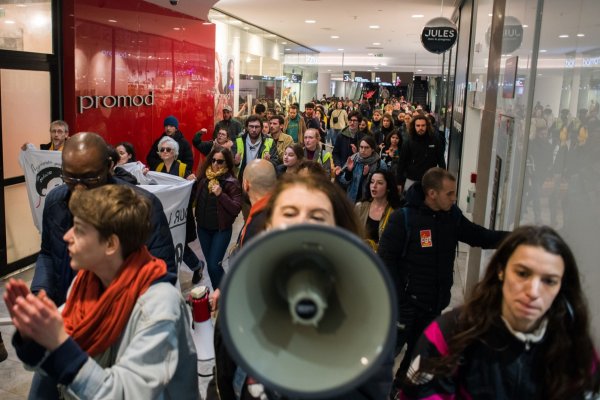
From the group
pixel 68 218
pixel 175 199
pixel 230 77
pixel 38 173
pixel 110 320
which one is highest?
pixel 230 77

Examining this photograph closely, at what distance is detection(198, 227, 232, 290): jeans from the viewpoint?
514 cm

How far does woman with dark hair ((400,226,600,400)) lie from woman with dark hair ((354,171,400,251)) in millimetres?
2561

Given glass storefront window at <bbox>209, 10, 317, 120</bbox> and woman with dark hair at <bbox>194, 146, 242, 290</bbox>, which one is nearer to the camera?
woman with dark hair at <bbox>194, 146, 242, 290</bbox>

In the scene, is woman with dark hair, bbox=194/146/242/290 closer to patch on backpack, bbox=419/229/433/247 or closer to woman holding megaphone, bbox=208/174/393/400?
patch on backpack, bbox=419/229/433/247

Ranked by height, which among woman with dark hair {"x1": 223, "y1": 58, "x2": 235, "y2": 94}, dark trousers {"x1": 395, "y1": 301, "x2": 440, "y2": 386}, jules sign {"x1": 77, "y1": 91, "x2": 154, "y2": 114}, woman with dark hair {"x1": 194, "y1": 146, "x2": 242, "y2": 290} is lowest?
dark trousers {"x1": 395, "y1": 301, "x2": 440, "y2": 386}

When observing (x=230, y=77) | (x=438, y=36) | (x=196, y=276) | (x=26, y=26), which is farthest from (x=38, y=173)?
(x=230, y=77)

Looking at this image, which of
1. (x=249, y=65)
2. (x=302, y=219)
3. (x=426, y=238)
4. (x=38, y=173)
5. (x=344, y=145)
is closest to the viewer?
(x=302, y=219)

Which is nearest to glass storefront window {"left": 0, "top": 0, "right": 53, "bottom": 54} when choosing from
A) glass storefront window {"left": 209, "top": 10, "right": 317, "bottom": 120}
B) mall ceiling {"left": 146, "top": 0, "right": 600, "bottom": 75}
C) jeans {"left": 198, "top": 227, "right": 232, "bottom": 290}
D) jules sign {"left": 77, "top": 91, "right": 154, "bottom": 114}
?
jules sign {"left": 77, "top": 91, "right": 154, "bottom": 114}

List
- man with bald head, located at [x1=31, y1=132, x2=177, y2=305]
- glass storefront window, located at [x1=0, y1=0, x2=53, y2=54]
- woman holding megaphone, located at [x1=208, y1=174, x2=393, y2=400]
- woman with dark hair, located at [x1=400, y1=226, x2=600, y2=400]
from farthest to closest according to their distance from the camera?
1. glass storefront window, located at [x1=0, y1=0, x2=53, y2=54]
2. man with bald head, located at [x1=31, y1=132, x2=177, y2=305]
3. woman with dark hair, located at [x1=400, y1=226, x2=600, y2=400]
4. woman holding megaphone, located at [x1=208, y1=174, x2=393, y2=400]

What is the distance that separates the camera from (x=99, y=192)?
179 cm

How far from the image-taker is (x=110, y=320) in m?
1.65

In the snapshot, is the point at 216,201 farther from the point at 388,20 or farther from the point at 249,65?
the point at 249,65

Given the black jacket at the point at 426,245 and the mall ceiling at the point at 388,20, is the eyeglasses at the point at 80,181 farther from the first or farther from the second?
the mall ceiling at the point at 388,20

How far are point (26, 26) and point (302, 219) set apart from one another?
19.6ft
